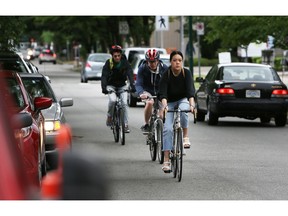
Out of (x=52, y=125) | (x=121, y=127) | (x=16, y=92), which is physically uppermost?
(x=16, y=92)

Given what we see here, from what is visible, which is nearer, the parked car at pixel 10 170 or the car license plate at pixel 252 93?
the parked car at pixel 10 170

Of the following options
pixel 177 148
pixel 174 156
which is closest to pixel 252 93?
pixel 174 156

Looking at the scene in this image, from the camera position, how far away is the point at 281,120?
71.9ft

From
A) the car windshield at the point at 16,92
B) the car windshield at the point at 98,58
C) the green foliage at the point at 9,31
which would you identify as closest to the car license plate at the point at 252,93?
the green foliage at the point at 9,31

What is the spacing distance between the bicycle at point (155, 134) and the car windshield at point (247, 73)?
739 cm

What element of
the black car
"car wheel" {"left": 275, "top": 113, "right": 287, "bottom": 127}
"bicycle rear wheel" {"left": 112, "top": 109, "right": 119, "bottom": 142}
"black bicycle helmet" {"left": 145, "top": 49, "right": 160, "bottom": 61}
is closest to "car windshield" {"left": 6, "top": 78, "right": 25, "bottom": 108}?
"black bicycle helmet" {"left": 145, "top": 49, "right": 160, "bottom": 61}

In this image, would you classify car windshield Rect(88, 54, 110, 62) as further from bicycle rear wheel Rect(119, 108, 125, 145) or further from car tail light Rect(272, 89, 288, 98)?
bicycle rear wheel Rect(119, 108, 125, 145)

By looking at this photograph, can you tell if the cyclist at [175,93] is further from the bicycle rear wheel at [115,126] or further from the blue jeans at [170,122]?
the bicycle rear wheel at [115,126]

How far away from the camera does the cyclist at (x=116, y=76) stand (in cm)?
1712

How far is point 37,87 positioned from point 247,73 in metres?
8.21

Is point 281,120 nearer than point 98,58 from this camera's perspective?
Yes

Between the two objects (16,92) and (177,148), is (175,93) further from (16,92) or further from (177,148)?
(16,92)

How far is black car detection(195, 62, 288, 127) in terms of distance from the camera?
2116cm
